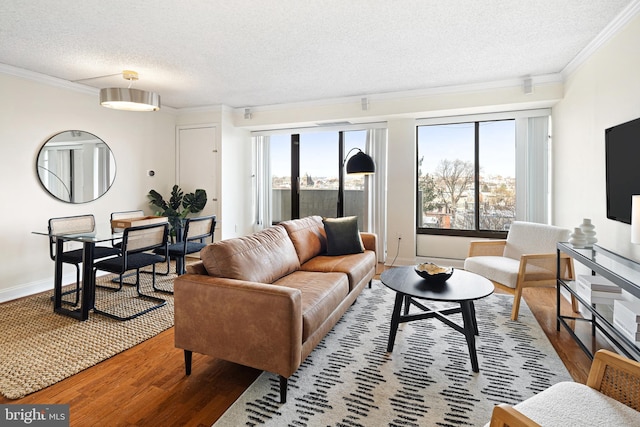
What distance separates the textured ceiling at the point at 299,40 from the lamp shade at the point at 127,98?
36 centimetres

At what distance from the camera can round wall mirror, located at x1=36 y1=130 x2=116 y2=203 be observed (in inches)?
158

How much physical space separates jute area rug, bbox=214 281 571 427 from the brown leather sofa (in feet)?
0.65

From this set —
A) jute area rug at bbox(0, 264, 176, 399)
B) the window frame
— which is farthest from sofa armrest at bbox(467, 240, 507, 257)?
jute area rug at bbox(0, 264, 176, 399)

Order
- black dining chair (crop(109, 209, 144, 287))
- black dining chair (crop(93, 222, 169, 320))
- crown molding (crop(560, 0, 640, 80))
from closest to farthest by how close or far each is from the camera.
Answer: crown molding (crop(560, 0, 640, 80))
black dining chair (crop(93, 222, 169, 320))
black dining chair (crop(109, 209, 144, 287))

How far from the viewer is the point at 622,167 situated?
2.51 meters

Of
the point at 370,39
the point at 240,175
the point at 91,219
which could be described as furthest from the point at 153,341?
the point at 240,175

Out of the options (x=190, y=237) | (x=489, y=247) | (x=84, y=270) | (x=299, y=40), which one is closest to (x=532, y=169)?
(x=489, y=247)

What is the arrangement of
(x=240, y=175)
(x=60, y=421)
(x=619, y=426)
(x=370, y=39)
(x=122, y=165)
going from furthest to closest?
(x=240, y=175) → (x=122, y=165) → (x=370, y=39) → (x=60, y=421) → (x=619, y=426)

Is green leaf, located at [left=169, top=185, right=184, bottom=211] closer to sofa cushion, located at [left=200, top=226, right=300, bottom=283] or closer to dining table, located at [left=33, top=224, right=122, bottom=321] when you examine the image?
dining table, located at [left=33, top=224, right=122, bottom=321]

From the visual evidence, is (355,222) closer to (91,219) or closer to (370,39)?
(370,39)

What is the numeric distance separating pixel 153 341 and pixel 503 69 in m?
4.45

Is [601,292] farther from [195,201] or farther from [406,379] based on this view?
[195,201]

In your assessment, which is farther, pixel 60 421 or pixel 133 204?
pixel 133 204

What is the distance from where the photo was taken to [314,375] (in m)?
2.16
